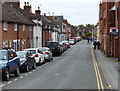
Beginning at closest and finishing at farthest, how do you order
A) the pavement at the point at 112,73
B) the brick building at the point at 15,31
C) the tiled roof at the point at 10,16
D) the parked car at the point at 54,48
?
the pavement at the point at 112,73 → the brick building at the point at 15,31 → the tiled roof at the point at 10,16 → the parked car at the point at 54,48

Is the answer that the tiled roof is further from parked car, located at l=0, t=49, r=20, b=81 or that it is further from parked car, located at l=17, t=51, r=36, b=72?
parked car, located at l=0, t=49, r=20, b=81

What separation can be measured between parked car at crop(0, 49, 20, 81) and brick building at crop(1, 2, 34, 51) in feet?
50.4

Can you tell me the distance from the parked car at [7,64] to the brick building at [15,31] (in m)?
15.4

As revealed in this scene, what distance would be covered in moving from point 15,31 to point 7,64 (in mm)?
23195

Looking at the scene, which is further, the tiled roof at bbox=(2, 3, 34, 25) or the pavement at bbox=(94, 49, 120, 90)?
the tiled roof at bbox=(2, 3, 34, 25)

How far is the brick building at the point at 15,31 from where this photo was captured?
124 ft

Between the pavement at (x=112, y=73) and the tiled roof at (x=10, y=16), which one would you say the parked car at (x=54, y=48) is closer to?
the tiled roof at (x=10, y=16)

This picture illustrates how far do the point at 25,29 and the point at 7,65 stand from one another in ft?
92.9

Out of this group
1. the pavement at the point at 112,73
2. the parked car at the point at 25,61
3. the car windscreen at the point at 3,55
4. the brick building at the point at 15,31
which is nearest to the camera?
Answer: the pavement at the point at 112,73

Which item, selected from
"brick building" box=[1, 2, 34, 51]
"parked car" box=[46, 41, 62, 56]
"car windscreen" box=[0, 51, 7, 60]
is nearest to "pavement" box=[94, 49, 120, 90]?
"car windscreen" box=[0, 51, 7, 60]

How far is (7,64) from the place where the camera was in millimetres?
19266

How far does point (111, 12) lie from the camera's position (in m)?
45.3

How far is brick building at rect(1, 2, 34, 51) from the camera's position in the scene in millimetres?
37781

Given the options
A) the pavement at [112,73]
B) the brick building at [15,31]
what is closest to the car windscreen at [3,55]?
the pavement at [112,73]
